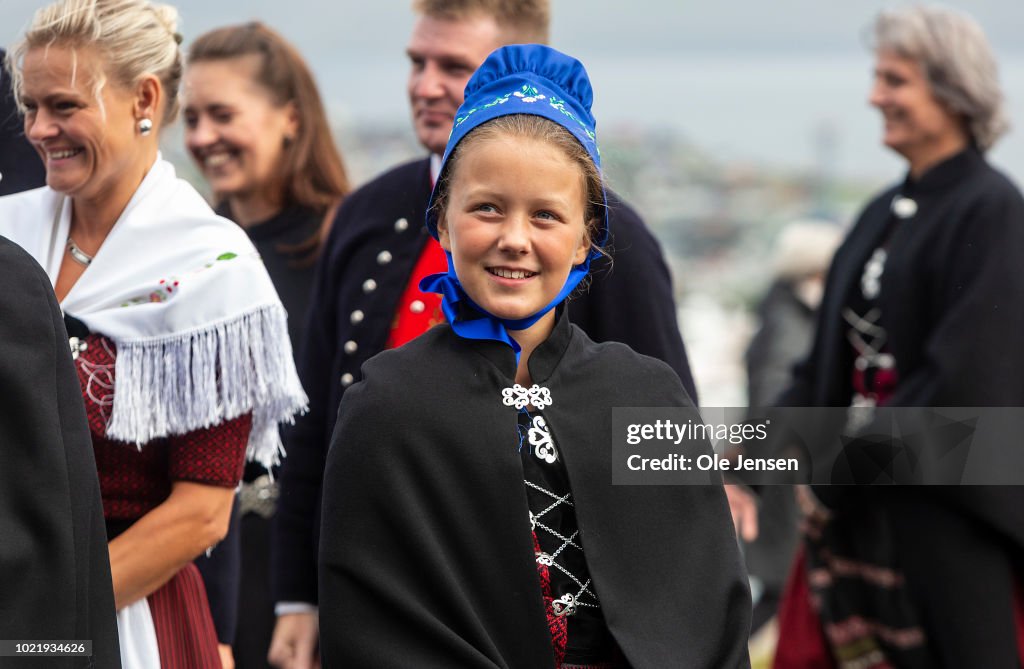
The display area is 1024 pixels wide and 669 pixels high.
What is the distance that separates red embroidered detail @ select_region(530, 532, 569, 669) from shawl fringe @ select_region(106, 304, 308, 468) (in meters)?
0.71

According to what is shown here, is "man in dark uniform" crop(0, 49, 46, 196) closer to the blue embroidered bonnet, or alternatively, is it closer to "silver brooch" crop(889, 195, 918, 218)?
the blue embroidered bonnet

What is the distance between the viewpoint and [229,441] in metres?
2.72

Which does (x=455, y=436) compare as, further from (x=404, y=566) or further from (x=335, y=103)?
(x=335, y=103)

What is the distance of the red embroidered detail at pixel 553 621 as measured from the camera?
7.39 ft

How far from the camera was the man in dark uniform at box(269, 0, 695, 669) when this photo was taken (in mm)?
3037

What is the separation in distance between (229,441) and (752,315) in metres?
6.09

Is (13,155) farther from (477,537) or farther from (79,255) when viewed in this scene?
(477,537)

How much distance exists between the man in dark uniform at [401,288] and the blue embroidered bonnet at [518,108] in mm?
552

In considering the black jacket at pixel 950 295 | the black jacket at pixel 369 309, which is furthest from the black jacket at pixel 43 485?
the black jacket at pixel 950 295

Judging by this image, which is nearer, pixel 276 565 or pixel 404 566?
pixel 404 566

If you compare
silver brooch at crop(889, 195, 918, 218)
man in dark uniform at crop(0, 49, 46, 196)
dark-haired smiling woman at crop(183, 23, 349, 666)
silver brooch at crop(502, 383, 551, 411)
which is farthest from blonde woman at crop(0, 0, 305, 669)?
silver brooch at crop(889, 195, 918, 218)

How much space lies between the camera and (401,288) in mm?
3129

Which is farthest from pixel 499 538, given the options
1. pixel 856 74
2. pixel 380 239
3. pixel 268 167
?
pixel 856 74

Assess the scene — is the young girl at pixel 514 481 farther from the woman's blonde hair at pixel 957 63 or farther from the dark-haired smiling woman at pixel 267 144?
the woman's blonde hair at pixel 957 63
